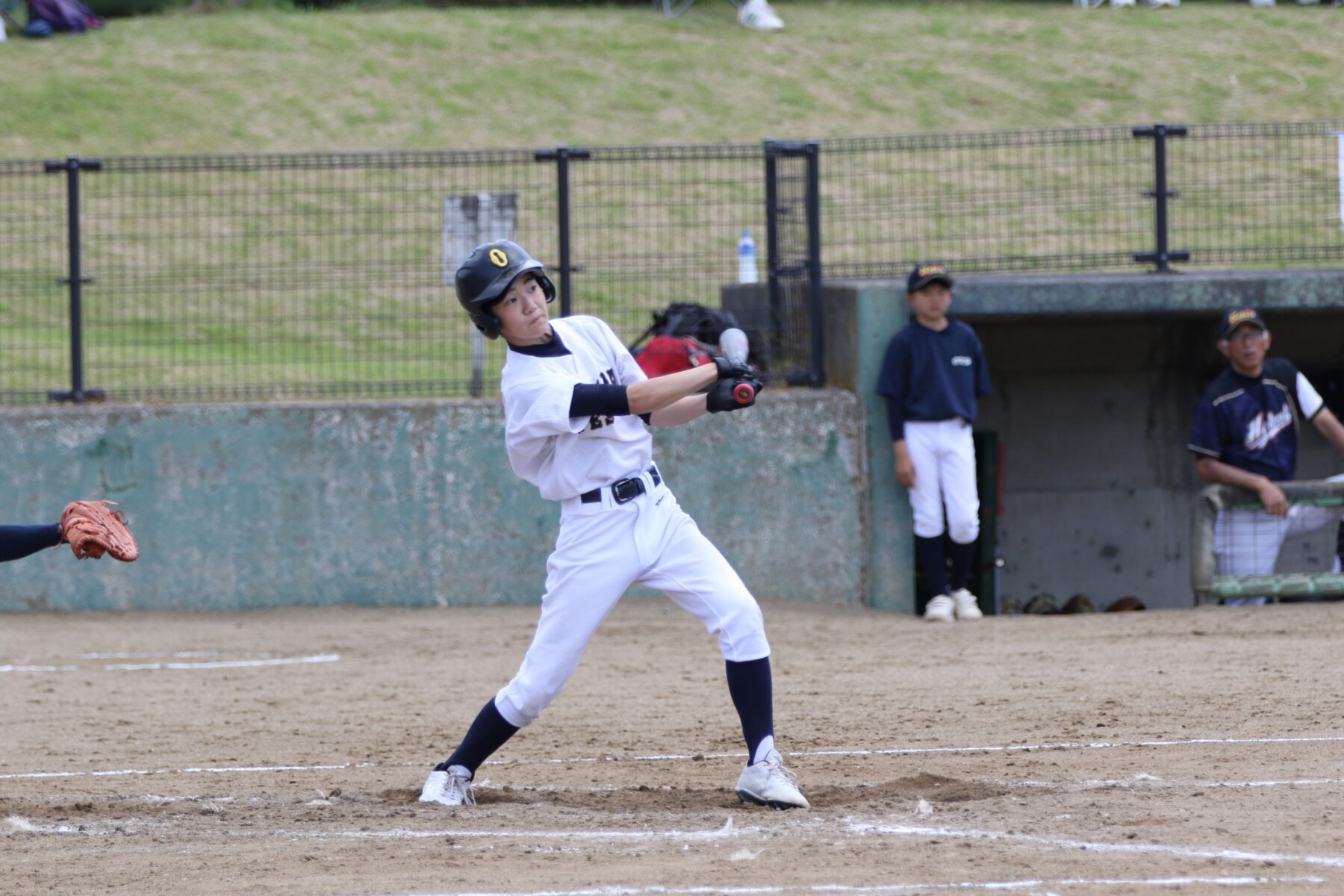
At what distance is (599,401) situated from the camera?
14.8ft

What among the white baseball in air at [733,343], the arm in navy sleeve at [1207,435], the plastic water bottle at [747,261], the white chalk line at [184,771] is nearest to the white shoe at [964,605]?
the arm in navy sleeve at [1207,435]

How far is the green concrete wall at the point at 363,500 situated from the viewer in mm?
9891

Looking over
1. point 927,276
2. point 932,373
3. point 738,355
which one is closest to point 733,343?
point 738,355

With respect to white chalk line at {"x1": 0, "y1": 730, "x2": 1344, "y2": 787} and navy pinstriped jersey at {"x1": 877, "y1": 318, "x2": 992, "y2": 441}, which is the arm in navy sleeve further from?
white chalk line at {"x1": 0, "y1": 730, "x2": 1344, "y2": 787}

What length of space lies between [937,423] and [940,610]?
1.20 meters

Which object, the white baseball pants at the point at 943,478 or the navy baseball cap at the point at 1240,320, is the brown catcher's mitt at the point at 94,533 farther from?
the navy baseball cap at the point at 1240,320

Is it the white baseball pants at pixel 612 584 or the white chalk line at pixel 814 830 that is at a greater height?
the white baseball pants at pixel 612 584

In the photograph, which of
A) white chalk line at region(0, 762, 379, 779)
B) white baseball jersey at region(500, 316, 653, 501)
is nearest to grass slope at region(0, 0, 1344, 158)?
white chalk line at region(0, 762, 379, 779)

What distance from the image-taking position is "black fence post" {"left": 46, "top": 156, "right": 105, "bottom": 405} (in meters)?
9.95

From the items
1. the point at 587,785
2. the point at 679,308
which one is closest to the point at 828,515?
the point at 679,308

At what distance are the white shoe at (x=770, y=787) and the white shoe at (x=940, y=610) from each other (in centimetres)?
483

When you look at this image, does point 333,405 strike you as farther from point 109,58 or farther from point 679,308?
point 109,58

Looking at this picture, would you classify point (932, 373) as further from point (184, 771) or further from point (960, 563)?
point (184, 771)

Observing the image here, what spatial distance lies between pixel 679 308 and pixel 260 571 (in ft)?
11.1
